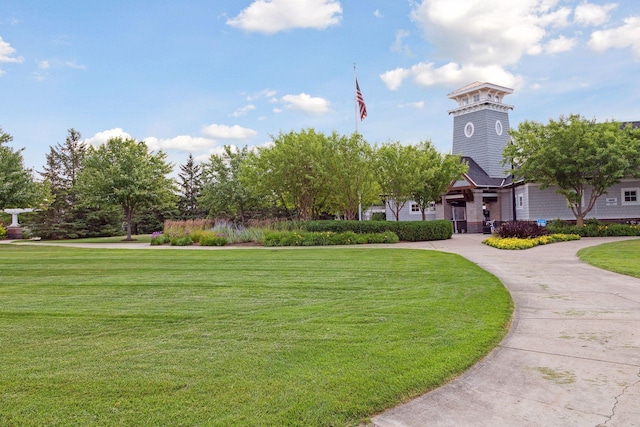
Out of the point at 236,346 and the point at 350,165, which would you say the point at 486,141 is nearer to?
the point at 350,165

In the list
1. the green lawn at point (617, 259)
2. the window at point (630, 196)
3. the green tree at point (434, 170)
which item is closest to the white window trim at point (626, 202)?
the window at point (630, 196)

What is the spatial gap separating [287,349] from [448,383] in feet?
4.90

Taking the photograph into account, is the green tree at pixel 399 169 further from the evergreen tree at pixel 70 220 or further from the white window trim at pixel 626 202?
the evergreen tree at pixel 70 220

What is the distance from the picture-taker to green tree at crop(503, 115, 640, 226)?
20.1 m

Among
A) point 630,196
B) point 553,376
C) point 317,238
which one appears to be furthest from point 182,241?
point 630,196

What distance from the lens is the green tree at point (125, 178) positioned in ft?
86.4

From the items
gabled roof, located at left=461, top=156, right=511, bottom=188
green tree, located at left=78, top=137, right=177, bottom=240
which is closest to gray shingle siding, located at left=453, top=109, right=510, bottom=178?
gabled roof, located at left=461, top=156, right=511, bottom=188

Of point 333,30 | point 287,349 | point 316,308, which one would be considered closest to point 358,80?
point 333,30

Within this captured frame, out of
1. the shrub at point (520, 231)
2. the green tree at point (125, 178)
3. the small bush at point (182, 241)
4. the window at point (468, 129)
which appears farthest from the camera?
the window at point (468, 129)

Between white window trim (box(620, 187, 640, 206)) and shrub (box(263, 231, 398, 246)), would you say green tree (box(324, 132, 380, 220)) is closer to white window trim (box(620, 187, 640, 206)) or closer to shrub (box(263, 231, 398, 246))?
shrub (box(263, 231, 398, 246))

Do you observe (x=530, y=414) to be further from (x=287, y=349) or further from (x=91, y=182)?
(x=91, y=182)

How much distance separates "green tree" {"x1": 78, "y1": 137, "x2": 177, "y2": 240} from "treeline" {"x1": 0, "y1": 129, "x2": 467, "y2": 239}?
62mm

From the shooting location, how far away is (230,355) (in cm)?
388

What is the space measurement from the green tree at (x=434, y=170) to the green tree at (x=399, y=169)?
0.38 m
